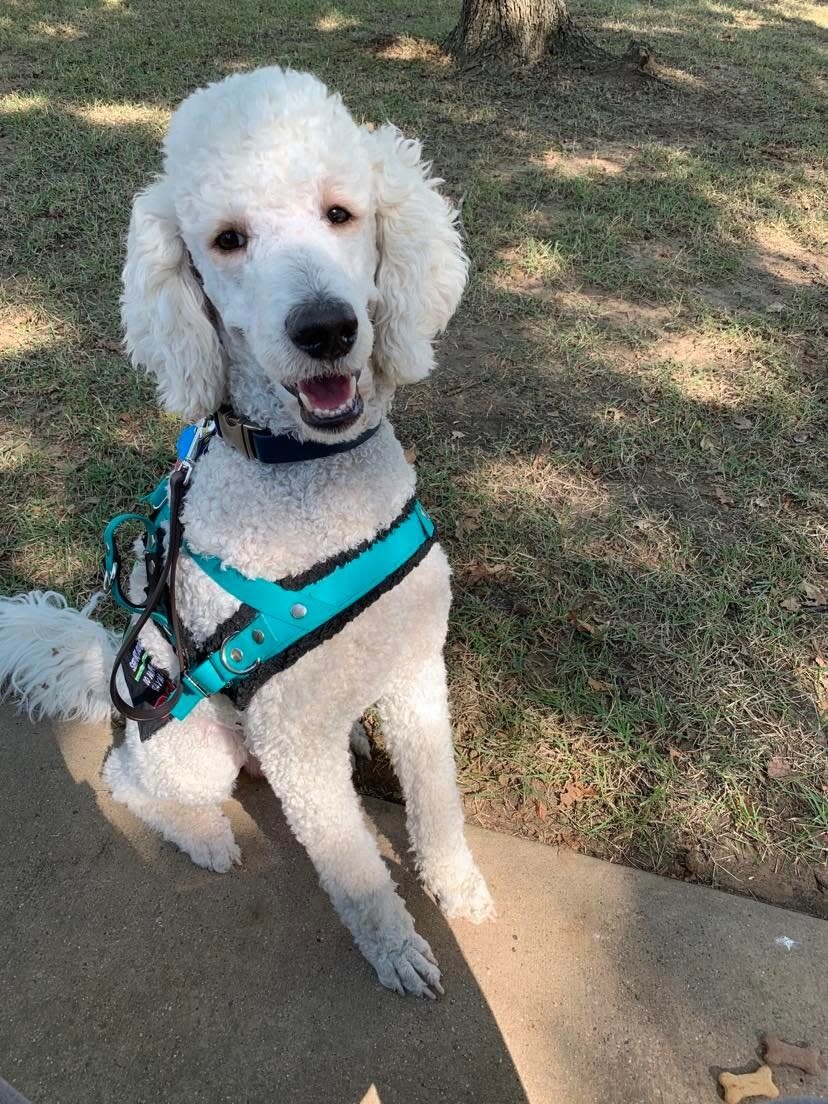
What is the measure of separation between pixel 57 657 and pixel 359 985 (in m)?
1.29

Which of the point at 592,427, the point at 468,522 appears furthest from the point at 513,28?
the point at 468,522

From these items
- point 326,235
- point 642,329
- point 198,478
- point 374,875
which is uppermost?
point 326,235

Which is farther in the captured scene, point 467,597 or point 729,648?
point 467,597

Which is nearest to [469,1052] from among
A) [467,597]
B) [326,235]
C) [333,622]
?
[333,622]

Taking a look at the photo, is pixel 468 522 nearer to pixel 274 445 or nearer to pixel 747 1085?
pixel 274 445

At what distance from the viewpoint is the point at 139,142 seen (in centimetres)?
555

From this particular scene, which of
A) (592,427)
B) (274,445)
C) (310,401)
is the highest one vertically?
(310,401)

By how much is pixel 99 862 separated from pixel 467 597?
144cm

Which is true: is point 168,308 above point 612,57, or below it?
below

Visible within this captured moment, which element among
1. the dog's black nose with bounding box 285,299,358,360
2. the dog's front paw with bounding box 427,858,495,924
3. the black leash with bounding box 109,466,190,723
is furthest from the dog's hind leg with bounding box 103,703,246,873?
the dog's black nose with bounding box 285,299,358,360

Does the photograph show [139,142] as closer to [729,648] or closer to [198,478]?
[198,478]

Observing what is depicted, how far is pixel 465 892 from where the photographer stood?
6.46 ft

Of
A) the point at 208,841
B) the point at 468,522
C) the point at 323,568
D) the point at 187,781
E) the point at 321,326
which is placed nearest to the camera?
the point at 321,326

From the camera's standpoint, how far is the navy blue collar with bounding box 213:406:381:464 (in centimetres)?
156
